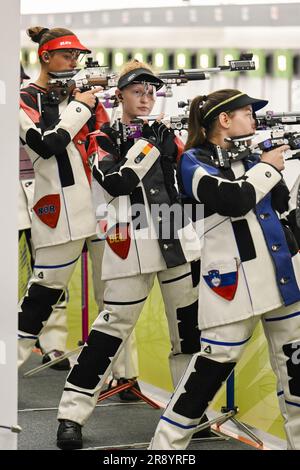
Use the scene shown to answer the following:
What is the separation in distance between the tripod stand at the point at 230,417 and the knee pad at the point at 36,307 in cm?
90

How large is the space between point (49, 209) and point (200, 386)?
1469 mm

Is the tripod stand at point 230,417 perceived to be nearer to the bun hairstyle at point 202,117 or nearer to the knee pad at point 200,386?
the knee pad at point 200,386

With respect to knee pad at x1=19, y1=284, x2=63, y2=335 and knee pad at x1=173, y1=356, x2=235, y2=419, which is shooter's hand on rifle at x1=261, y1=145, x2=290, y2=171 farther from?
knee pad at x1=19, y1=284, x2=63, y2=335

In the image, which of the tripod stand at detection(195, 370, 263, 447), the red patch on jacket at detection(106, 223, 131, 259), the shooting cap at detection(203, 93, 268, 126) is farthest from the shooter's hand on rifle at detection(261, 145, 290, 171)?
the tripod stand at detection(195, 370, 263, 447)

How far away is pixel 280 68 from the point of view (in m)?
4.84

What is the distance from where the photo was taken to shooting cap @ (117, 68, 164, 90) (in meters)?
4.29

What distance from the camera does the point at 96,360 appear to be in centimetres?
430

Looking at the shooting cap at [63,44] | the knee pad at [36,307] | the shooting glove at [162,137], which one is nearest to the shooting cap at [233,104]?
the shooting glove at [162,137]

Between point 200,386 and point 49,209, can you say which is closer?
point 200,386

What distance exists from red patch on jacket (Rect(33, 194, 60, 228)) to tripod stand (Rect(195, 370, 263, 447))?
3.50 ft

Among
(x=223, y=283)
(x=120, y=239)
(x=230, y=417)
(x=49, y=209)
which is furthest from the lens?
(x=49, y=209)

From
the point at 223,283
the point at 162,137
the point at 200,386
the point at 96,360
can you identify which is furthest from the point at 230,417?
the point at 162,137

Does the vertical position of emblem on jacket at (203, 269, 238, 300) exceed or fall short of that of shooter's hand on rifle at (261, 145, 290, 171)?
it falls short

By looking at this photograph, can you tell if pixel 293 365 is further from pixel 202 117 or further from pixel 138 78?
pixel 138 78
